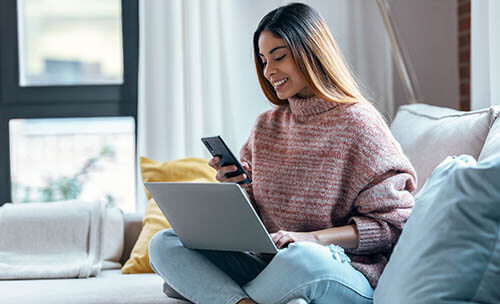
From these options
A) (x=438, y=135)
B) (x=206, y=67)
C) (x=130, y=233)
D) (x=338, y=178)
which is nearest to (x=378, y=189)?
(x=338, y=178)

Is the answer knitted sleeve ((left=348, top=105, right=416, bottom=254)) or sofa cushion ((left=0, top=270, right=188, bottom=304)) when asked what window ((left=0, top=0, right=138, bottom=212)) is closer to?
sofa cushion ((left=0, top=270, right=188, bottom=304))

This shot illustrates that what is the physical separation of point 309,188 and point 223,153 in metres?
0.24

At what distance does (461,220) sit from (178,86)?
1.82 meters

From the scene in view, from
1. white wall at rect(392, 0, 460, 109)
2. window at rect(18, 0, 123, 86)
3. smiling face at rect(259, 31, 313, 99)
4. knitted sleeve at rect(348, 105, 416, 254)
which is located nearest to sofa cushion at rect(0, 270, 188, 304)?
knitted sleeve at rect(348, 105, 416, 254)

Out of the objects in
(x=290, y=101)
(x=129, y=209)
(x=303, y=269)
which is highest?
(x=290, y=101)

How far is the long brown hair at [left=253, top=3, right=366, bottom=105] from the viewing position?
5.37 ft

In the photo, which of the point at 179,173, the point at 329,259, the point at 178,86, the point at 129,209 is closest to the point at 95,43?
the point at 178,86

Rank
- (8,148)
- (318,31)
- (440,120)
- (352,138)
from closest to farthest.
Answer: (352,138) → (318,31) → (440,120) → (8,148)

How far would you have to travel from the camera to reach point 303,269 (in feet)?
4.14

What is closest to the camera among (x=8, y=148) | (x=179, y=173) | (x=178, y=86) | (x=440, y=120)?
(x=440, y=120)

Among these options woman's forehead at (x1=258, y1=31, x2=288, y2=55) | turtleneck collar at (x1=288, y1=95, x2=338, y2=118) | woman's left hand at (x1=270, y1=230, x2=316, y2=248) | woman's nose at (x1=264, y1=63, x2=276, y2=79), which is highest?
woman's forehead at (x1=258, y1=31, x2=288, y2=55)

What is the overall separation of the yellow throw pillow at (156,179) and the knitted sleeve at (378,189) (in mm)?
822

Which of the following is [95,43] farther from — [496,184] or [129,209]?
[496,184]

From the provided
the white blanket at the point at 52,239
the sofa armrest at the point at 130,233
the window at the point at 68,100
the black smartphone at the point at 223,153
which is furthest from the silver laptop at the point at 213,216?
the window at the point at 68,100
